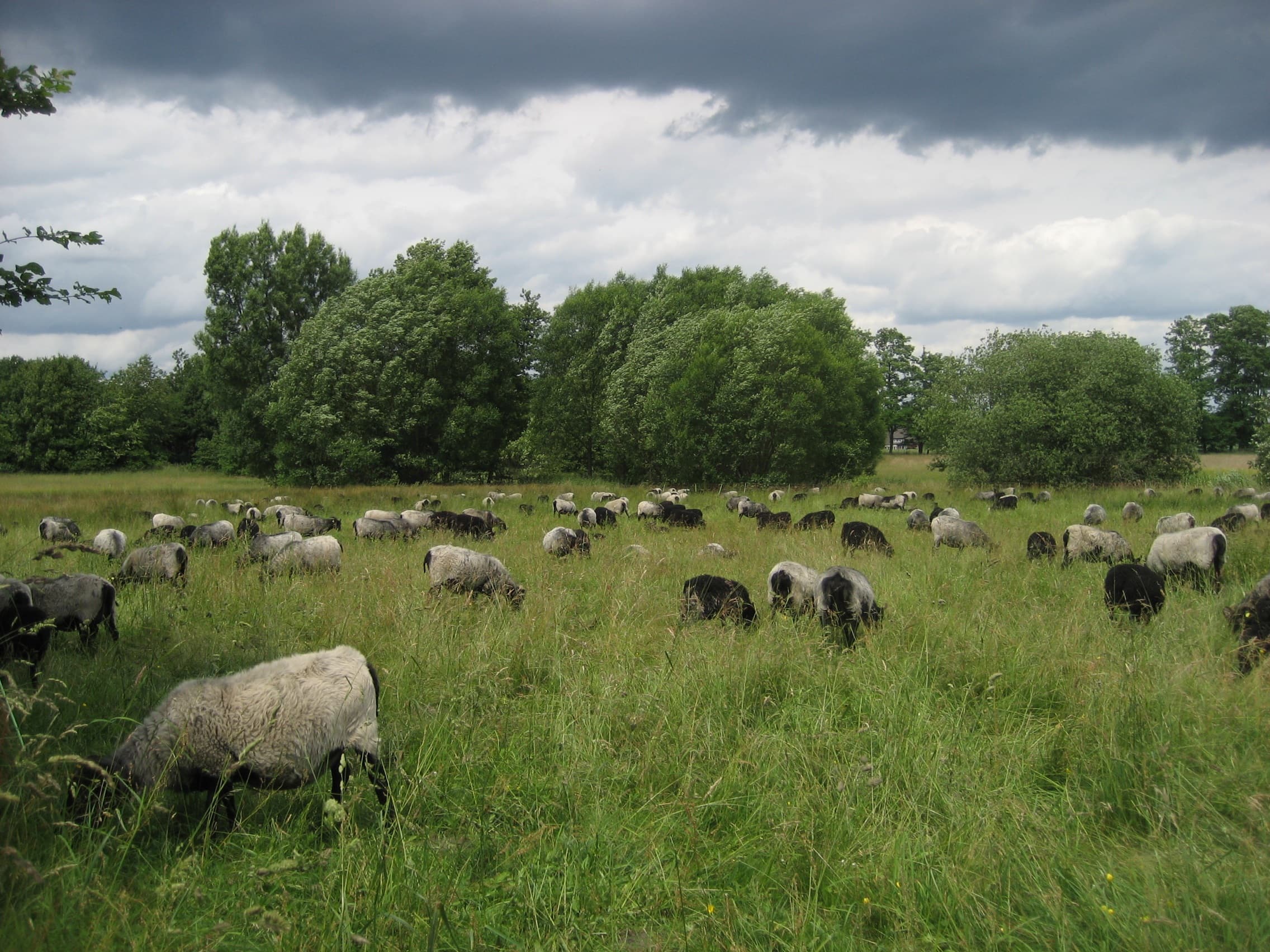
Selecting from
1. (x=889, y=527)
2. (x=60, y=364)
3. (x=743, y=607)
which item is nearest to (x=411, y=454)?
(x=889, y=527)

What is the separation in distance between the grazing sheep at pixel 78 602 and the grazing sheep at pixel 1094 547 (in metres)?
13.3

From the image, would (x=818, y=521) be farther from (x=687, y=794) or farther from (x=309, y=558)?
(x=687, y=794)

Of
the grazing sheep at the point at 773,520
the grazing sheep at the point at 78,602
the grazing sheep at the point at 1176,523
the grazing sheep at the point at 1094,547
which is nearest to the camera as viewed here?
the grazing sheep at the point at 78,602

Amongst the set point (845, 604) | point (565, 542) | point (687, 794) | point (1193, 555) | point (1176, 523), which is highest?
point (1193, 555)

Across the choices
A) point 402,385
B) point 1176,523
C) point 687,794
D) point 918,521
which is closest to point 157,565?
point 687,794

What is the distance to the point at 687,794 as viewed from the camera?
14.3ft

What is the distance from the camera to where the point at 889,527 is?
18844 mm

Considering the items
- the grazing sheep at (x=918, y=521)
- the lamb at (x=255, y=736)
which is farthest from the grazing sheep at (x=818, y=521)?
the lamb at (x=255, y=736)

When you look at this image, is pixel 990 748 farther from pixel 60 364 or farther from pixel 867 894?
pixel 60 364

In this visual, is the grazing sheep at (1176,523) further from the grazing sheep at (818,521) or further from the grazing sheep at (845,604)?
the grazing sheep at (845,604)

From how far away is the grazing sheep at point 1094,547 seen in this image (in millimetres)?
12336

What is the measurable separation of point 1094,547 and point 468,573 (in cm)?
1038

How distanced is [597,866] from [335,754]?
1902 millimetres

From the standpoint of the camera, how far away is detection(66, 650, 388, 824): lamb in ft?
13.7
